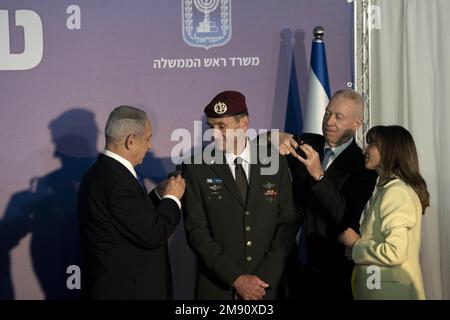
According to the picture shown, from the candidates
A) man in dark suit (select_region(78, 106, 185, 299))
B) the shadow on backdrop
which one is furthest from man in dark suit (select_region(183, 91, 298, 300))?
the shadow on backdrop

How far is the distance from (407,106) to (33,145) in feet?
8.31

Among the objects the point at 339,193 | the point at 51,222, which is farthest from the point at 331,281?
the point at 51,222

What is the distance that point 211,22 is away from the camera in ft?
15.8

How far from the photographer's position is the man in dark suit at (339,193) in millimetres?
3629

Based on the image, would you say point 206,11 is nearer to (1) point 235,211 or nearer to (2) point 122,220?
(1) point 235,211

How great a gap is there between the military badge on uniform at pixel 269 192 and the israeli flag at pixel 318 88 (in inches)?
41.9

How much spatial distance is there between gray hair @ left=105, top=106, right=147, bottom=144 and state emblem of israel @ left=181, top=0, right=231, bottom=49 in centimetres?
161

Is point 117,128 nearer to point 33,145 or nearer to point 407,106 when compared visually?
point 33,145

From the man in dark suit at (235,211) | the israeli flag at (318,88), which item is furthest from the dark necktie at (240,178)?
the israeli flag at (318,88)

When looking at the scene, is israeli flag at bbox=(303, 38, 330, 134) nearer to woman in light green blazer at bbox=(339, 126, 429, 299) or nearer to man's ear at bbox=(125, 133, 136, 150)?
woman in light green blazer at bbox=(339, 126, 429, 299)

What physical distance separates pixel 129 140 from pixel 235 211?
618mm

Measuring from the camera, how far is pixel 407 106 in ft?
15.5
